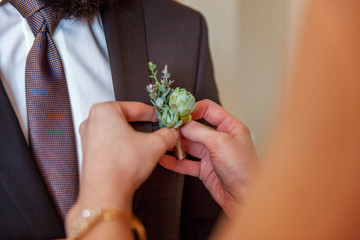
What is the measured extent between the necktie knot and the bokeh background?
114 cm

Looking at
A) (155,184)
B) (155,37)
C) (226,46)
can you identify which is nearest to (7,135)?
(155,184)

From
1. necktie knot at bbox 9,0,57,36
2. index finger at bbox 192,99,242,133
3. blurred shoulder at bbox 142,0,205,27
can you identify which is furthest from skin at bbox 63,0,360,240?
blurred shoulder at bbox 142,0,205,27

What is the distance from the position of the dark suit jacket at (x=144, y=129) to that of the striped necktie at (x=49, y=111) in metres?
0.04

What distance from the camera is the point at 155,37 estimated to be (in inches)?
43.8

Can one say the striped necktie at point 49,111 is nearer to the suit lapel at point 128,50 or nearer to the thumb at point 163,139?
the suit lapel at point 128,50

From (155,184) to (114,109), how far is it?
41cm

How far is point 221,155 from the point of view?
78 cm

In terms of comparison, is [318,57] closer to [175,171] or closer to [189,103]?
[189,103]

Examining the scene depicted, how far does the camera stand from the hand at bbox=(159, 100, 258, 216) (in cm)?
78

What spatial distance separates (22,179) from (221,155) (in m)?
0.47

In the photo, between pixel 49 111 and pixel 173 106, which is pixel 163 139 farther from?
pixel 49 111

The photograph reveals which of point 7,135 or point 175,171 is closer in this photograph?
point 7,135

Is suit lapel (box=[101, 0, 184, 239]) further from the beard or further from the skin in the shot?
the skin

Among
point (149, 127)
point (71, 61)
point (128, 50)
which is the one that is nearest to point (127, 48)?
point (128, 50)
